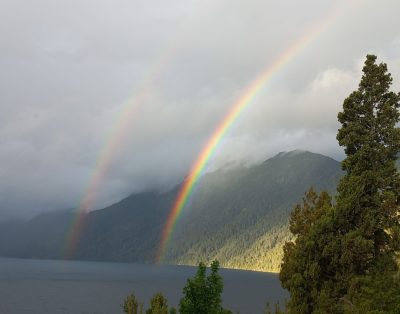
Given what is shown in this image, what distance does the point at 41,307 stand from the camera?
167 m

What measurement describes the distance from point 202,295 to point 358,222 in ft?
47.3

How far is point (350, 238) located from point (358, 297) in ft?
14.0

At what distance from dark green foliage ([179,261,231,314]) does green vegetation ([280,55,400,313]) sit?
919cm

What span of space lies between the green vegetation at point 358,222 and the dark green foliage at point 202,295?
919 centimetres

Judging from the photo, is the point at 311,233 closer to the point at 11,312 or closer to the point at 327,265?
the point at 327,265

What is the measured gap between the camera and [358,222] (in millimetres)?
33781

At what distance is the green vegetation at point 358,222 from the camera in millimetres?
32062

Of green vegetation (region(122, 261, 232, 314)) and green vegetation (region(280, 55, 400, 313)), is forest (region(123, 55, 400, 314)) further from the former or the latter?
green vegetation (region(122, 261, 232, 314))

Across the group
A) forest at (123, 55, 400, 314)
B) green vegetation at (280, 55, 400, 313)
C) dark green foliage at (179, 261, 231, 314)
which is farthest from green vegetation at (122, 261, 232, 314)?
green vegetation at (280, 55, 400, 313)

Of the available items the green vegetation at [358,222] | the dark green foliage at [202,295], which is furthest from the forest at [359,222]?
the dark green foliage at [202,295]

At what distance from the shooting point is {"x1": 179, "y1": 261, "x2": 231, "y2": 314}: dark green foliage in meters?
25.6

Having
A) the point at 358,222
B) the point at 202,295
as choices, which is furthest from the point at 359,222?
A: the point at 202,295

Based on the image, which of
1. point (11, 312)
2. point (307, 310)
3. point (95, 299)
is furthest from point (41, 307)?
point (307, 310)

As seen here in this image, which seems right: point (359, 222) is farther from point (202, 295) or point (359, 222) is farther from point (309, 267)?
point (202, 295)
